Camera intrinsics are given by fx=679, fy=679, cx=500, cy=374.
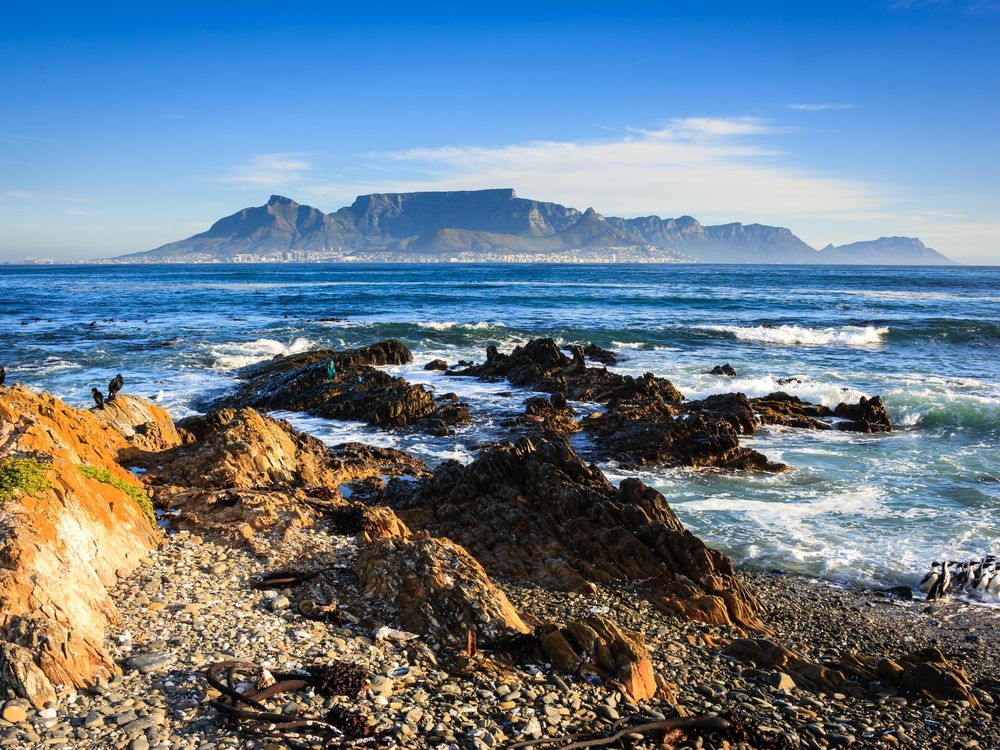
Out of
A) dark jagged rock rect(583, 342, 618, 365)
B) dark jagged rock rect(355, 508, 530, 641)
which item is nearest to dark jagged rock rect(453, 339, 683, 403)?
dark jagged rock rect(583, 342, 618, 365)

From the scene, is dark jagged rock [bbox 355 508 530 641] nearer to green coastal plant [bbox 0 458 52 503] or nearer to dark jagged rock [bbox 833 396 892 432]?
green coastal plant [bbox 0 458 52 503]

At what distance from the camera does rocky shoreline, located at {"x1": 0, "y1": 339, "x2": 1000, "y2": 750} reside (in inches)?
237

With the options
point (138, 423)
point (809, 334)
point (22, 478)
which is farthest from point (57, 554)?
point (809, 334)

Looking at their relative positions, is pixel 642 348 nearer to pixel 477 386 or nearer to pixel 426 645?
pixel 477 386

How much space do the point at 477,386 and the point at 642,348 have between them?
15478mm

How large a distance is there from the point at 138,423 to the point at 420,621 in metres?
10.4

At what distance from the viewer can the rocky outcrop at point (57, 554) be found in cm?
593

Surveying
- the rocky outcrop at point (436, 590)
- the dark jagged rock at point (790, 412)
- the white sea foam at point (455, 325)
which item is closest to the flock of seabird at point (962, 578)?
the rocky outcrop at point (436, 590)

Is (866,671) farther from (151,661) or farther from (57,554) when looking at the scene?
(57,554)

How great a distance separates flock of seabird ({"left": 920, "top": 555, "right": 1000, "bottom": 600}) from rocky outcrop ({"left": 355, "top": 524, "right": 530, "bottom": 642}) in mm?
7225

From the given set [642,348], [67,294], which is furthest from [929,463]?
[67,294]

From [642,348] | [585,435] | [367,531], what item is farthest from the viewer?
[642,348]

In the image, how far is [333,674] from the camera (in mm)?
6438

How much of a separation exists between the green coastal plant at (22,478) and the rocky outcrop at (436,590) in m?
3.82
